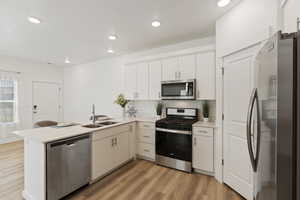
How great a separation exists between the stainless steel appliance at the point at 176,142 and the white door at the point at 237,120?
0.64 metres

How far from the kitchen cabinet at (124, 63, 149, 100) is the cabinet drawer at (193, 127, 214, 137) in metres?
1.43

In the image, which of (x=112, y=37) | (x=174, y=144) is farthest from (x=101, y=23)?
(x=174, y=144)

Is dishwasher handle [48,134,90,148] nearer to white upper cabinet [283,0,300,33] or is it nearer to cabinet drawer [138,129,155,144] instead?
cabinet drawer [138,129,155,144]

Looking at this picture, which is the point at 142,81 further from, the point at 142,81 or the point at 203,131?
the point at 203,131

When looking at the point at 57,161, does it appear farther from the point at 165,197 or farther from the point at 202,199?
the point at 202,199

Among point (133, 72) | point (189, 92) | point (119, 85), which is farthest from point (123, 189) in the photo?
point (119, 85)

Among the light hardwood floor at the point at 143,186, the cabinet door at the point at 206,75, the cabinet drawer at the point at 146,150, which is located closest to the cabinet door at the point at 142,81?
the cabinet drawer at the point at 146,150

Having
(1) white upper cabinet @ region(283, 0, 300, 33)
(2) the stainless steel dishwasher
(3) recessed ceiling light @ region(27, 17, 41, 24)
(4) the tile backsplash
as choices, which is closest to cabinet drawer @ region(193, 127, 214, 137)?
(4) the tile backsplash

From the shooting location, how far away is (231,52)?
215 centimetres

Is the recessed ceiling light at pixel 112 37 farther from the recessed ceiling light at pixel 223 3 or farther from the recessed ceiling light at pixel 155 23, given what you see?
the recessed ceiling light at pixel 223 3

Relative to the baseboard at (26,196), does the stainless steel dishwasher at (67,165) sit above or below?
above

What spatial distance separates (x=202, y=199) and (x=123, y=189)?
1.18m

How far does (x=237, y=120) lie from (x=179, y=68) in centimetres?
153

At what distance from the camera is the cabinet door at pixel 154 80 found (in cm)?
333
